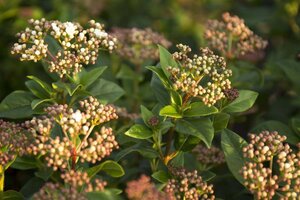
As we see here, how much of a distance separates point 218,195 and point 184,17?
4.37 meters

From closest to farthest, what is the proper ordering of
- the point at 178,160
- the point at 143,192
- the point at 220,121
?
the point at 143,192 → the point at 220,121 → the point at 178,160

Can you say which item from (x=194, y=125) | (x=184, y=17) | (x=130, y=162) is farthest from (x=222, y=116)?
(x=184, y=17)

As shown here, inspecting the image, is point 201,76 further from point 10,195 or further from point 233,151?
point 10,195

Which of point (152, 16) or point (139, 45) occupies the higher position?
point (139, 45)

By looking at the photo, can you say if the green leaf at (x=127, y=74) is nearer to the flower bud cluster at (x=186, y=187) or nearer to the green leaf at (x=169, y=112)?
the green leaf at (x=169, y=112)

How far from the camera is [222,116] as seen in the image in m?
3.26

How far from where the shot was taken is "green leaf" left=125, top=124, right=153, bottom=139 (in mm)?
3104

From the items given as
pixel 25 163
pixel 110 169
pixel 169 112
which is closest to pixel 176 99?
pixel 169 112

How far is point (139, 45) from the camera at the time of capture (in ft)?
15.4

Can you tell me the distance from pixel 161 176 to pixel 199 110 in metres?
0.46

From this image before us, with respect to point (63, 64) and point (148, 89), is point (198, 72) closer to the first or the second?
point (63, 64)

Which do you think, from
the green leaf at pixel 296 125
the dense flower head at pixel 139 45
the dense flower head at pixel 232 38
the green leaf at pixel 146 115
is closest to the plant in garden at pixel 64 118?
the green leaf at pixel 146 115

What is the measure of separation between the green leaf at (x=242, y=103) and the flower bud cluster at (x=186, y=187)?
1.70 ft

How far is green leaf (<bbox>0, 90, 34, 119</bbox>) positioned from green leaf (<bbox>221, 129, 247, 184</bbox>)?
1290 millimetres
